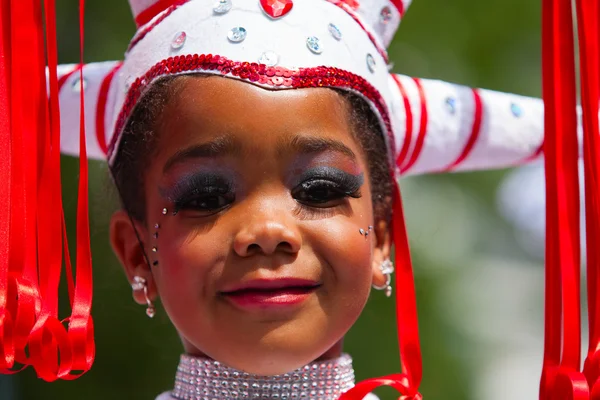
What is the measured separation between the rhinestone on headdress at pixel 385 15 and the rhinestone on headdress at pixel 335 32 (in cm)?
19

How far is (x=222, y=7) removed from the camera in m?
1.70

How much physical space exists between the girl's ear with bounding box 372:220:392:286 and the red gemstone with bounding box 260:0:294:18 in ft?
1.49

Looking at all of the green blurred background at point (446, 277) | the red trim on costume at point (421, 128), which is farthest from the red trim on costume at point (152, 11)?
the green blurred background at point (446, 277)

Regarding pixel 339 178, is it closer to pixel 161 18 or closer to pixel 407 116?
pixel 407 116

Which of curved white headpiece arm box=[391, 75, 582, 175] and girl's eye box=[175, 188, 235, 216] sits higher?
curved white headpiece arm box=[391, 75, 582, 175]

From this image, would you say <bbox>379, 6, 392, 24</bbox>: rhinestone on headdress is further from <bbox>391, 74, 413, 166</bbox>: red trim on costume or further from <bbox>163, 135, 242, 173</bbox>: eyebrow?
<bbox>163, 135, 242, 173</bbox>: eyebrow

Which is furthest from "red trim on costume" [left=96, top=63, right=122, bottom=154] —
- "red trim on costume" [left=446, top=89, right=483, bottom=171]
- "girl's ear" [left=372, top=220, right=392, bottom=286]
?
"red trim on costume" [left=446, top=89, right=483, bottom=171]

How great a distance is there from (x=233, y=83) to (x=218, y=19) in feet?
0.44

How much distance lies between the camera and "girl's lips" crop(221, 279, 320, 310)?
1.59 m

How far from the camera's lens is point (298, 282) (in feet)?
5.26

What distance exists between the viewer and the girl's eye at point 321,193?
164 cm

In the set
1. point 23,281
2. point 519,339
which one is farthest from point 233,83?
point 519,339

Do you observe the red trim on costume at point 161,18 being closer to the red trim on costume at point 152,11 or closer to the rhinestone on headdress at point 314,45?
the red trim on costume at point 152,11

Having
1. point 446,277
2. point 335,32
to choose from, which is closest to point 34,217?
point 335,32
